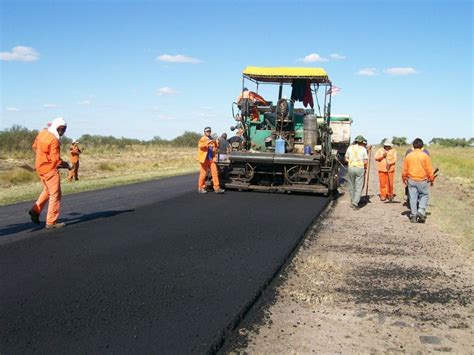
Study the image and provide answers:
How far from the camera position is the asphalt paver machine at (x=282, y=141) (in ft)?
40.1

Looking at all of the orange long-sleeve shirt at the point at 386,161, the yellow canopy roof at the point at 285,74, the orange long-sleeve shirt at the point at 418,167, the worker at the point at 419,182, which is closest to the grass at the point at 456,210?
the worker at the point at 419,182

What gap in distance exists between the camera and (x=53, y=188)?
7.40 meters

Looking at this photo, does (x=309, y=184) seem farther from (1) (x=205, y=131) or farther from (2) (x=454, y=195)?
(2) (x=454, y=195)

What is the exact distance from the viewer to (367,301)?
478cm

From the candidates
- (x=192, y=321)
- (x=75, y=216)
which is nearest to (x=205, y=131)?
(x=75, y=216)

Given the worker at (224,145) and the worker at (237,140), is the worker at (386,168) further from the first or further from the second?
the worker at (224,145)

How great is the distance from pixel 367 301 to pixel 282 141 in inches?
318

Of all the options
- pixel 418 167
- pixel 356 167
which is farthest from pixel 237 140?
pixel 418 167

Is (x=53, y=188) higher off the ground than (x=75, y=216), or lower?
higher

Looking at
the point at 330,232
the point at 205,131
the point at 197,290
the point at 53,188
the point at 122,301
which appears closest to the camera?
the point at 122,301

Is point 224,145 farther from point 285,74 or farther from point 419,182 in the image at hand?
point 419,182

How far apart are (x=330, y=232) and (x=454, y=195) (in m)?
8.79

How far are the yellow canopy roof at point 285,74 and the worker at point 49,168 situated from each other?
6.73m

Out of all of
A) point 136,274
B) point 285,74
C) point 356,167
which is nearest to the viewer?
point 136,274
